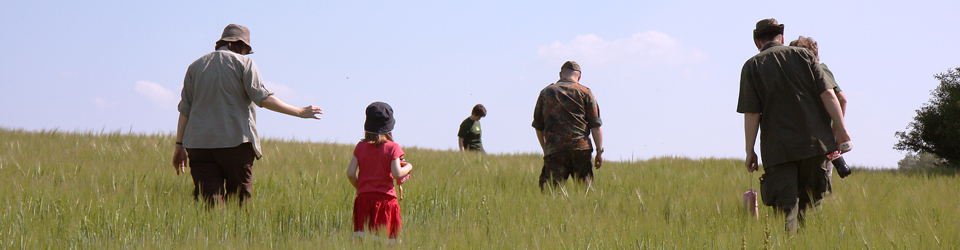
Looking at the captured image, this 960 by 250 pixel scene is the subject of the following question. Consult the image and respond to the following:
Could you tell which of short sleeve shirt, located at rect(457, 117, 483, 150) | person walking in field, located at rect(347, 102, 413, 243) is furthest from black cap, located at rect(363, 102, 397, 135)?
short sleeve shirt, located at rect(457, 117, 483, 150)

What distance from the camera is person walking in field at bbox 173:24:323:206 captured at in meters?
4.47

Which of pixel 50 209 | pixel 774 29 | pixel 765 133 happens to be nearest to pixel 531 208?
pixel 765 133

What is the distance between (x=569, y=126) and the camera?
19.9 ft

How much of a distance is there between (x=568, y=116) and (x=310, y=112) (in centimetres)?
263

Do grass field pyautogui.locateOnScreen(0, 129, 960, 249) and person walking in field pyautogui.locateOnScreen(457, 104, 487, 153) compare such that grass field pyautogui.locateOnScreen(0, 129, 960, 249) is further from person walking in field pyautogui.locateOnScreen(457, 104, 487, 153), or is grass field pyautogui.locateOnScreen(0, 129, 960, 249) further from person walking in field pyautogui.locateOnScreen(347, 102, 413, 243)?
person walking in field pyautogui.locateOnScreen(457, 104, 487, 153)

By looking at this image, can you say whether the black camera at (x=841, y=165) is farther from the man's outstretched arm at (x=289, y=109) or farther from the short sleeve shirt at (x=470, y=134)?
the short sleeve shirt at (x=470, y=134)

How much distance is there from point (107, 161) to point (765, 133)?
798 centimetres

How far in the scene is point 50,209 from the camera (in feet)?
16.8

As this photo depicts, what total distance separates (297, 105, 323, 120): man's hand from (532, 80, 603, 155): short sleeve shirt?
8.19 feet

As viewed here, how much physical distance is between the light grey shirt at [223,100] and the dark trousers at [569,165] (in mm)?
2911

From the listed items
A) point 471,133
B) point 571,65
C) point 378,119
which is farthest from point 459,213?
point 471,133

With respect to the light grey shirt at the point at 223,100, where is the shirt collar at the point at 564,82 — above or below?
above

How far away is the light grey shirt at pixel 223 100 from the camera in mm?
4457

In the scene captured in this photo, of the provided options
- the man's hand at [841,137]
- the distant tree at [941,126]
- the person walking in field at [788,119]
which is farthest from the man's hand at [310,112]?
the distant tree at [941,126]
